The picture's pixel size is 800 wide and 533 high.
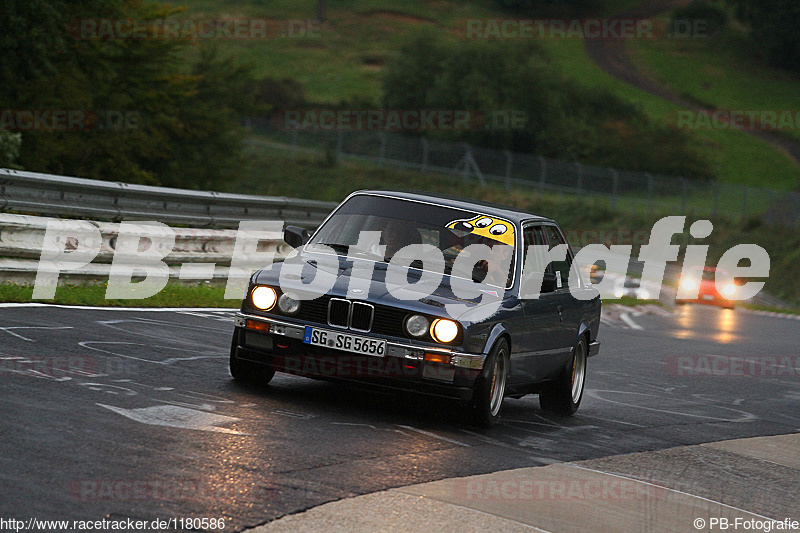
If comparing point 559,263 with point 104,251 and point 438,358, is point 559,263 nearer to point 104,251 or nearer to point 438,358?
point 438,358

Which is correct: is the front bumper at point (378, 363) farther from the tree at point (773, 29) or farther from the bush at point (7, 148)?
the tree at point (773, 29)

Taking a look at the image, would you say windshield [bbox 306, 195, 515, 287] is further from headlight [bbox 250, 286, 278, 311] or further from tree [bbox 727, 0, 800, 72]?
tree [bbox 727, 0, 800, 72]

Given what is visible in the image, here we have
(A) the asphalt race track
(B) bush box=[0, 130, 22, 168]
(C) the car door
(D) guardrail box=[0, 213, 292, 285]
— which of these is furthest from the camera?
(B) bush box=[0, 130, 22, 168]

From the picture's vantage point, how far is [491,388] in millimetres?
8312

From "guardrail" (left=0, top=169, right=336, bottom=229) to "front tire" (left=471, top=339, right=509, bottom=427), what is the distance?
24.7ft

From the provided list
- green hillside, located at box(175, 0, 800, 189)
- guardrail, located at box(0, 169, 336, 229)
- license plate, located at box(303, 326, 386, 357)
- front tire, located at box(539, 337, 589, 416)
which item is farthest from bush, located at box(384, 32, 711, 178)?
license plate, located at box(303, 326, 386, 357)

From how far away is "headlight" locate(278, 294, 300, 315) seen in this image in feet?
27.0

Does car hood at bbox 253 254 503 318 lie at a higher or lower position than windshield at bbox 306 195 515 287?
lower

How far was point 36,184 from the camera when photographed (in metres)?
14.3

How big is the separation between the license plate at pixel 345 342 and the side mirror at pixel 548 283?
1932mm

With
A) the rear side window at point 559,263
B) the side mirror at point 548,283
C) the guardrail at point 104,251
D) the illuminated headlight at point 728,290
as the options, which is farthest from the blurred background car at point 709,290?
the side mirror at point 548,283

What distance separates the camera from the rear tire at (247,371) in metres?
8.62

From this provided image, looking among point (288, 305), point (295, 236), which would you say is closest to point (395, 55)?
point (295, 236)

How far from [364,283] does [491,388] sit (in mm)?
1182
